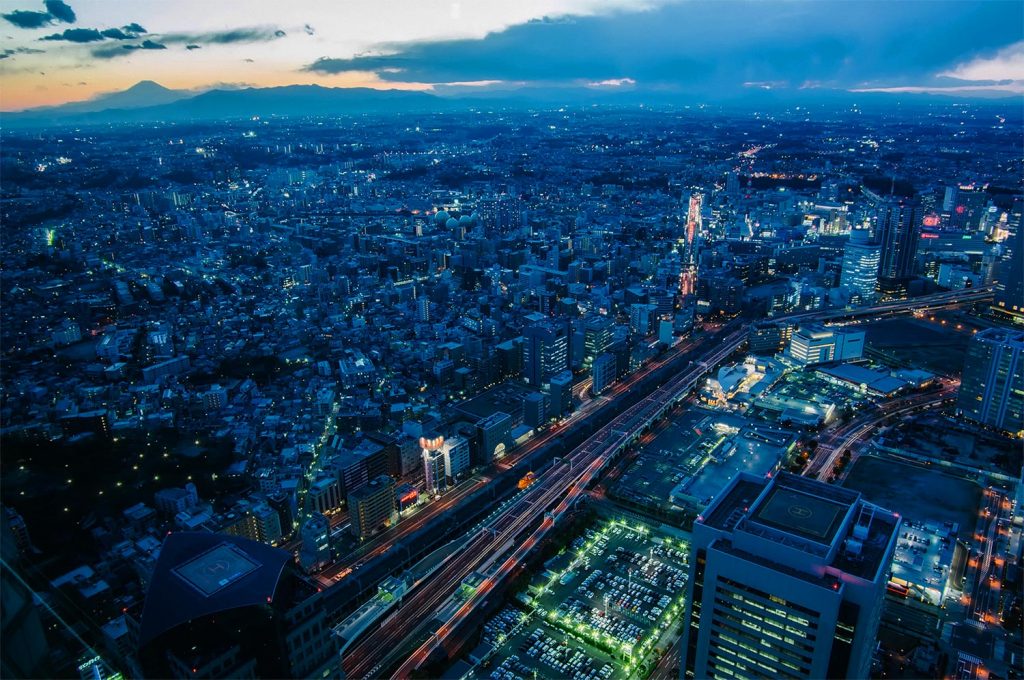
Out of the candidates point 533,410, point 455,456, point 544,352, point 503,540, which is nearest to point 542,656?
point 503,540

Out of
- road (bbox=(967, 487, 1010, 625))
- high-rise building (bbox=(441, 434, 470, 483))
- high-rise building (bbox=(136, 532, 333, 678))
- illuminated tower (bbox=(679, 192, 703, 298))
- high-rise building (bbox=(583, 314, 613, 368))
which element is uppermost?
high-rise building (bbox=(136, 532, 333, 678))

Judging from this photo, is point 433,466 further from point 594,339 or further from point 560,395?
point 594,339

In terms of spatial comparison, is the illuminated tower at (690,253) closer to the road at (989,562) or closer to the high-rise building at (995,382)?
the high-rise building at (995,382)

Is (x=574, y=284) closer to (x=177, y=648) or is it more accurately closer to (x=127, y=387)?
(x=127, y=387)

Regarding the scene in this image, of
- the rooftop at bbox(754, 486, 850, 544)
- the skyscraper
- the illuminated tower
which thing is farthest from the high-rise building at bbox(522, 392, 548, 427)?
the skyscraper

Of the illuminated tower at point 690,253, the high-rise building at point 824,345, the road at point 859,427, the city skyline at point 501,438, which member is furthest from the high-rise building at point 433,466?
the illuminated tower at point 690,253

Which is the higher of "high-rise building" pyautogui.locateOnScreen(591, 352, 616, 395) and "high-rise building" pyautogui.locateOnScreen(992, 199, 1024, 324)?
"high-rise building" pyautogui.locateOnScreen(992, 199, 1024, 324)

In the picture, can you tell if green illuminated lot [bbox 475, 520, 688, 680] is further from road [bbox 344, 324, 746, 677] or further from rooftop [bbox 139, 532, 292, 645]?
rooftop [bbox 139, 532, 292, 645]
